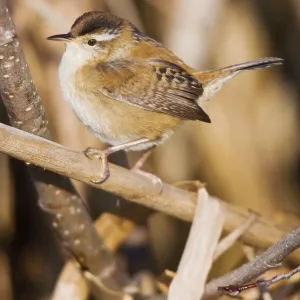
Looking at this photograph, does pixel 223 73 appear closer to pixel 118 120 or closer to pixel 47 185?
Answer: pixel 118 120

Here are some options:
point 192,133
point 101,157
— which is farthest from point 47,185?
point 192,133

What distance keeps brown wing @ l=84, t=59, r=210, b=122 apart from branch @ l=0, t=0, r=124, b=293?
33 cm

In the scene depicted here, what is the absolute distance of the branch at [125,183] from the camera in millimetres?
1646

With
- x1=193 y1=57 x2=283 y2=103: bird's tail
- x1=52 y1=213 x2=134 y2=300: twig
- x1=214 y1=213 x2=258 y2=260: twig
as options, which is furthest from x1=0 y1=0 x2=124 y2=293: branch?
x1=193 y1=57 x2=283 y2=103: bird's tail

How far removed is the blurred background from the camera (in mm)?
2596

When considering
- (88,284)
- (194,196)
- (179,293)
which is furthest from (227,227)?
(88,284)

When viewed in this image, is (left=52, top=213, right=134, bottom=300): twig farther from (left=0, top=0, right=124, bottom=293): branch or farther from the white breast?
the white breast

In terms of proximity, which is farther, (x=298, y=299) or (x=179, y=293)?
(x=298, y=299)

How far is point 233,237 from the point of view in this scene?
85.0 inches

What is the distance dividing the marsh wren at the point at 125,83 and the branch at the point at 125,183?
0.55 feet

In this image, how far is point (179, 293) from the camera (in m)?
1.91

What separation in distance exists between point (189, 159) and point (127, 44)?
855mm

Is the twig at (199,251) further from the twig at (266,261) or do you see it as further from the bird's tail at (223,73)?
the bird's tail at (223,73)

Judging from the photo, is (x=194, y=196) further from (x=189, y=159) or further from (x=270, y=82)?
(x=270, y=82)
